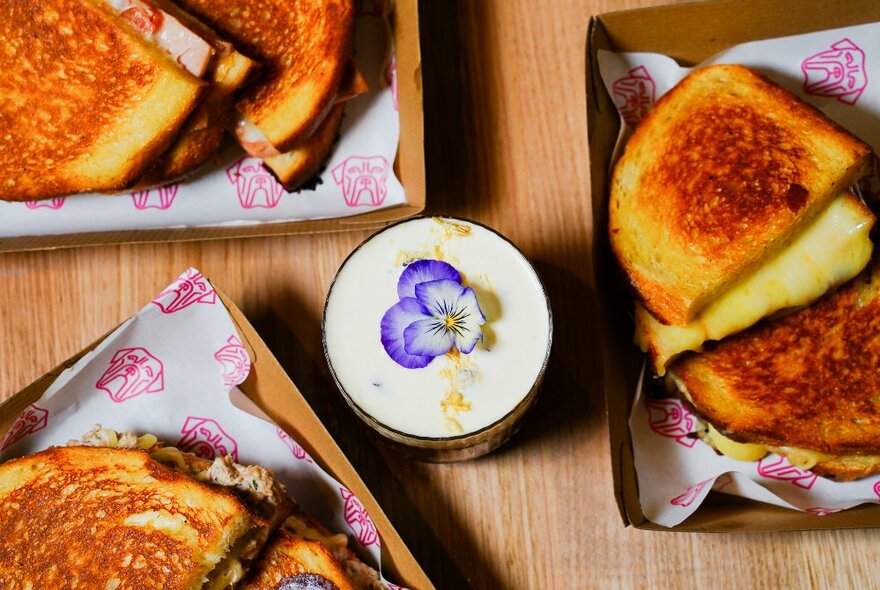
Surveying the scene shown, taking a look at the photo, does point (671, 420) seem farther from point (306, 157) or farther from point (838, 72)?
point (306, 157)

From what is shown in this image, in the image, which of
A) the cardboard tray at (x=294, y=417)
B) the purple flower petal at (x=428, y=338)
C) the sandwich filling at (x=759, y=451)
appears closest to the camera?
the purple flower petal at (x=428, y=338)

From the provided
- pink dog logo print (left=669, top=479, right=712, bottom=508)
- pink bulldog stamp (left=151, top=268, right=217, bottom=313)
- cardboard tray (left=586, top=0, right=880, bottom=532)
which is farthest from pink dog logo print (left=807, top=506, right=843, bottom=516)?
pink bulldog stamp (left=151, top=268, right=217, bottom=313)

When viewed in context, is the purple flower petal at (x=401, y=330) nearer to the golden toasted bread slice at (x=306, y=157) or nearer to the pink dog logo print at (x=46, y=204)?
the golden toasted bread slice at (x=306, y=157)

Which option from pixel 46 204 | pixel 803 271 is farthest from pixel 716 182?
pixel 46 204

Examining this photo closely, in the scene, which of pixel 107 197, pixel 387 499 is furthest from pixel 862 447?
pixel 107 197

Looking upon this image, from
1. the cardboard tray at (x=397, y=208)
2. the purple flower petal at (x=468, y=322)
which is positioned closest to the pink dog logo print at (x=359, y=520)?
the purple flower petal at (x=468, y=322)
